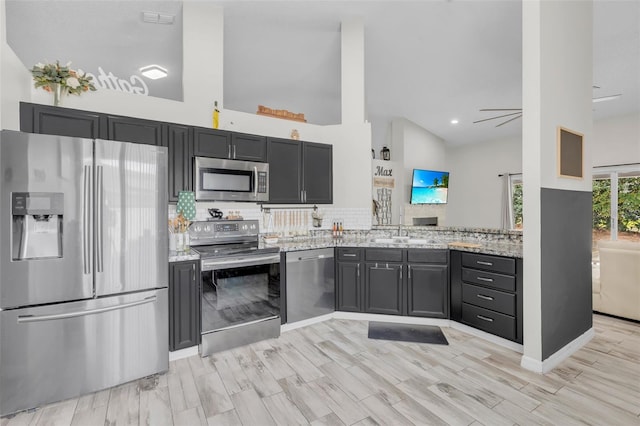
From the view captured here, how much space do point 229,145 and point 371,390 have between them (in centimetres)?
268

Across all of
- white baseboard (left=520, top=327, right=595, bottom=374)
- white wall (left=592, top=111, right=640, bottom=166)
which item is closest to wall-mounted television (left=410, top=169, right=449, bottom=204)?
white wall (left=592, top=111, right=640, bottom=166)

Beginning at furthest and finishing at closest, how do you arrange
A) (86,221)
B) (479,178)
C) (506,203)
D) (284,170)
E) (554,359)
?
(479,178) < (506,203) < (284,170) < (554,359) < (86,221)

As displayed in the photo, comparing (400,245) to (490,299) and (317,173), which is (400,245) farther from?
(317,173)

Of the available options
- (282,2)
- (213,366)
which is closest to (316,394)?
(213,366)

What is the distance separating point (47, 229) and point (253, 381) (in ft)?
5.99

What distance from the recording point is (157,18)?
353cm

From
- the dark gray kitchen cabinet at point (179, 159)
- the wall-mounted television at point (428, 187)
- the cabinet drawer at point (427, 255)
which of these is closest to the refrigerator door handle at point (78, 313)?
the dark gray kitchen cabinet at point (179, 159)

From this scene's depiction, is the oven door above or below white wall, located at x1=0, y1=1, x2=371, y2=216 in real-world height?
below

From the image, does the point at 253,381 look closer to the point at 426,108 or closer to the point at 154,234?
the point at 154,234

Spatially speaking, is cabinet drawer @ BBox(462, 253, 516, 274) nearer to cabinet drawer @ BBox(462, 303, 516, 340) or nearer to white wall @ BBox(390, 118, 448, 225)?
cabinet drawer @ BBox(462, 303, 516, 340)

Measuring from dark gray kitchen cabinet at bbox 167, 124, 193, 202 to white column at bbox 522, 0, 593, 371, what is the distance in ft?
10.2

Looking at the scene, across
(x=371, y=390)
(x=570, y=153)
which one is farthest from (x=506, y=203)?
(x=371, y=390)

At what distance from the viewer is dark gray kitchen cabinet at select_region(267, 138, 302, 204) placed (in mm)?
3545

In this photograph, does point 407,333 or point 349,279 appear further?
point 349,279
